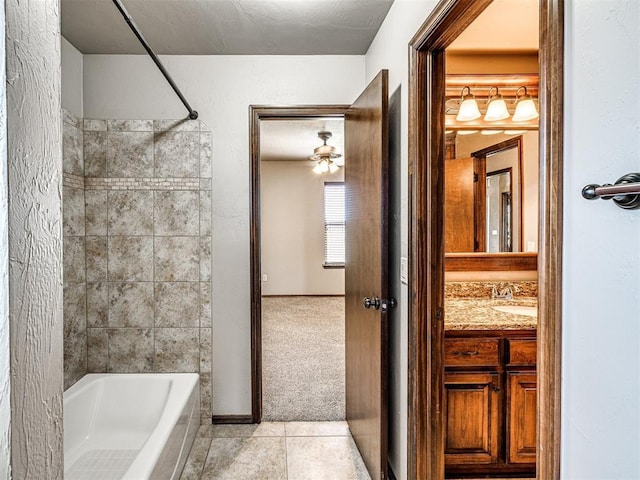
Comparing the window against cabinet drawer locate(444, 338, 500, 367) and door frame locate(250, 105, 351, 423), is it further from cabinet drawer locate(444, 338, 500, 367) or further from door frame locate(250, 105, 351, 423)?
cabinet drawer locate(444, 338, 500, 367)

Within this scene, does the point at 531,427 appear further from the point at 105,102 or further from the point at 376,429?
the point at 105,102

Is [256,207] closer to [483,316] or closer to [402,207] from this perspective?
[402,207]

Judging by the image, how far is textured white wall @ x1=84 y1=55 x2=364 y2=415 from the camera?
278 cm

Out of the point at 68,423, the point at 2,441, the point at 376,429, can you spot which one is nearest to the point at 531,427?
the point at 376,429

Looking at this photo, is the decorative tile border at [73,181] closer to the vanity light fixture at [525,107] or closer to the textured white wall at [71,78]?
the textured white wall at [71,78]

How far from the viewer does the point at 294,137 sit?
561cm

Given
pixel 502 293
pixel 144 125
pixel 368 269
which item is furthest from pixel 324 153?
pixel 368 269

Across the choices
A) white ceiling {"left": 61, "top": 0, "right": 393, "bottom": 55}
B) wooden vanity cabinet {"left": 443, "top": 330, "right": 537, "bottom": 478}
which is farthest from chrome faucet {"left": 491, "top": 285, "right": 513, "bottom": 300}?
white ceiling {"left": 61, "top": 0, "right": 393, "bottom": 55}

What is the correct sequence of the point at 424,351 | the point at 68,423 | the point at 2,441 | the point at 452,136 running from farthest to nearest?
the point at 452,136 → the point at 68,423 → the point at 424,351 → the point at 2,441

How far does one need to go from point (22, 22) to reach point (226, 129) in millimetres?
2266

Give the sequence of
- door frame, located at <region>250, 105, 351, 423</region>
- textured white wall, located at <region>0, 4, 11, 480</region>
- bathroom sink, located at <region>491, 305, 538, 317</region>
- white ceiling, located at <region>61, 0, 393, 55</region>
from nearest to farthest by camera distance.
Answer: textured white wall, located at <region>0, 4, 11, 480</region>
white ceiling, located at <region>61, 0, 393, 55</region>
bathroom sink, located at <region>491, 305, 538, 317</region>
door frame, located at <region>250, 105, 351, 423</region>

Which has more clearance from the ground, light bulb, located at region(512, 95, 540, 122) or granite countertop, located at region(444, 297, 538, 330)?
light bulb, located at region(512, 95, 540, 122)

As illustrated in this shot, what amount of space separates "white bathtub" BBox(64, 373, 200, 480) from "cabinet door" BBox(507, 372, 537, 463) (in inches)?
66.4

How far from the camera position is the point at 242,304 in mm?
2848
